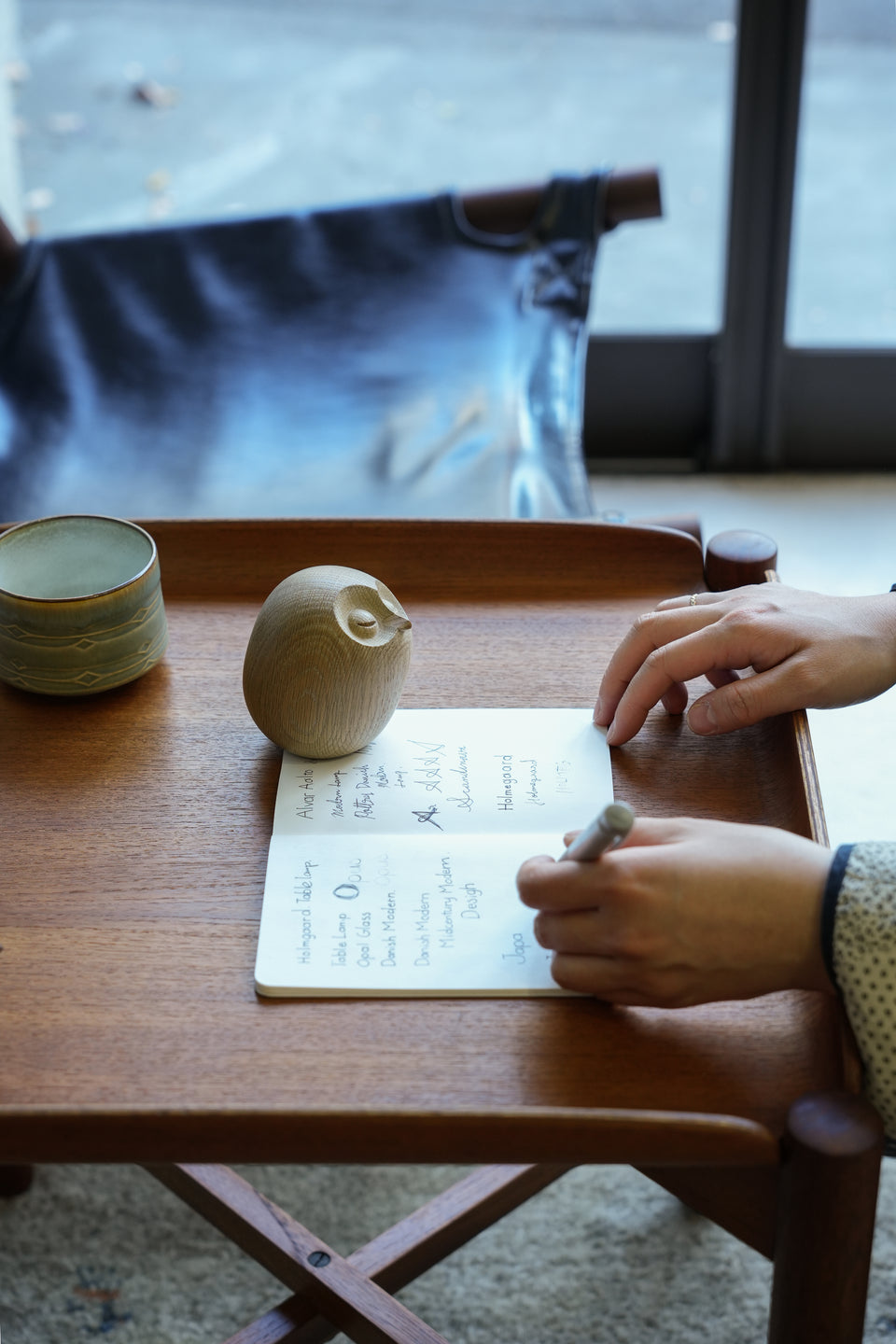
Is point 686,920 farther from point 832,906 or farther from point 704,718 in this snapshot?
point 704,718

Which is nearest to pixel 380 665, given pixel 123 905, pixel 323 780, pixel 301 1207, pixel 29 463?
pixel 323 780

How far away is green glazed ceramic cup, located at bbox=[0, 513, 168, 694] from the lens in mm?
736

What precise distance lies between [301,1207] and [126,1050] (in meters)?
0.53

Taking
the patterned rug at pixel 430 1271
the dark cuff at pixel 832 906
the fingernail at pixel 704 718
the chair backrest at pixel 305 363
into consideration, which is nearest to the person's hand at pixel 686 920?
the dark cuff at pixel 832 906

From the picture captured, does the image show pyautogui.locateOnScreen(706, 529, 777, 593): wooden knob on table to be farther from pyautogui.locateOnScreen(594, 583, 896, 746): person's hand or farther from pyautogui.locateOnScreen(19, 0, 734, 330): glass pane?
pyautogui.locateOnScreen(19, 0, 734, 330): glass pane

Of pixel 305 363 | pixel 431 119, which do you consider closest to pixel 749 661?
pixel 305 363

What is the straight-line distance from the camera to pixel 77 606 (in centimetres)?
73

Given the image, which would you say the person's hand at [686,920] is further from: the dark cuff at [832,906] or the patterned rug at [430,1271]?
the patterned rug at [430,1271]

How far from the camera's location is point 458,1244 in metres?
0.84

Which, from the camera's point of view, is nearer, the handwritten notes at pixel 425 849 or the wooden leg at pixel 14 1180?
the handwritten notes at pixel 425 849

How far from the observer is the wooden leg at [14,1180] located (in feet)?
3.28

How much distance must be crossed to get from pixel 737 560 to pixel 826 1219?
18.1 inches

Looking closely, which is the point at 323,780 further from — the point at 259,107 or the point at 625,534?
the point at 259,107

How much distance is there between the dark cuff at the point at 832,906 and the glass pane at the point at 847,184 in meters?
1.47
